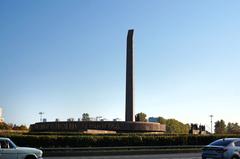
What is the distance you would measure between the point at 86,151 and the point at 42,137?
4096 mm

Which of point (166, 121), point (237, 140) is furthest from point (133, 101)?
point (166, 121)

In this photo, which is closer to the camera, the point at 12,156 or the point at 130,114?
the point at 12,156

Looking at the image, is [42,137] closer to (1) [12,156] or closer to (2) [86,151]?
(2) [86,151]

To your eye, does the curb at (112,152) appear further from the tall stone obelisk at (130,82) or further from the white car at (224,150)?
the tall stone obelisk at (130,82)

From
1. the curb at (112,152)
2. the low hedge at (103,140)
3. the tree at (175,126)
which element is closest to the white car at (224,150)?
the curb at (112,152)

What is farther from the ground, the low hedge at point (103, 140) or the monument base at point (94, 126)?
the monument base at point (94, 126)

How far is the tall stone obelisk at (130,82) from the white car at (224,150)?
3807 centimetres

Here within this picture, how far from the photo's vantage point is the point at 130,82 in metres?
60.1

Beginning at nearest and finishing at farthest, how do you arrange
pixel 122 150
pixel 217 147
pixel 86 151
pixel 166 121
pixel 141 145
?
pixel 217 147, pixel 86 151, pixel 122 150, pixel 141 145, pixel 166 121

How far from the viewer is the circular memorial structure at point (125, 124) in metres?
56.2

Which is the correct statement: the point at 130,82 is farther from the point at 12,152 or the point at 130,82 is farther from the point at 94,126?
the point at 12,152

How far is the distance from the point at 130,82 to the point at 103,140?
23.0 meters

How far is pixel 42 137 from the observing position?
113ft

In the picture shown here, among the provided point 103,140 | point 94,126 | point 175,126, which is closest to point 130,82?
point 94,126
